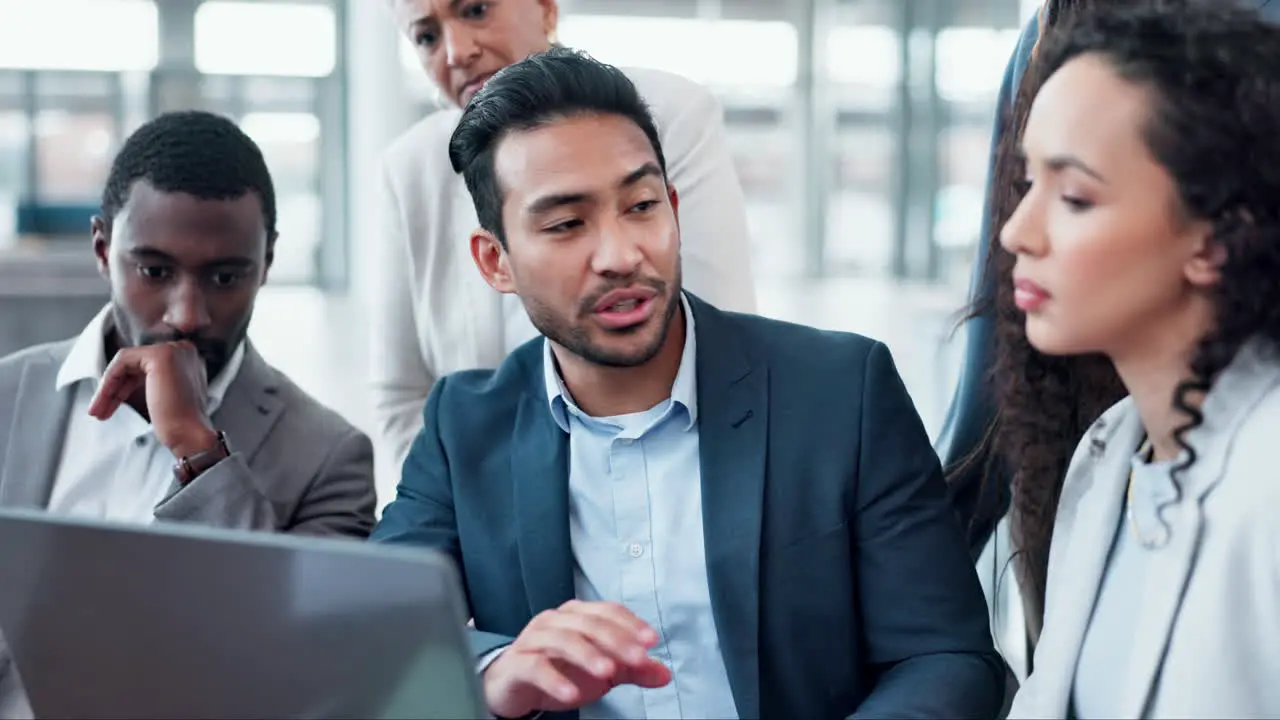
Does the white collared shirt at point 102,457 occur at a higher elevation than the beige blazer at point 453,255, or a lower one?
lower

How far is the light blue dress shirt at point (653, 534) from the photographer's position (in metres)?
1.52

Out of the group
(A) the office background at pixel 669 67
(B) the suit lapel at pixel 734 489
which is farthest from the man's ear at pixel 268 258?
(A) the office background at pixel 669 67

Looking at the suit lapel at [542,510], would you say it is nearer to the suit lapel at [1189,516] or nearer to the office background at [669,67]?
the suit lapel at [1189,516]

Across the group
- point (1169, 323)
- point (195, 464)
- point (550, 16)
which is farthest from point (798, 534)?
point (550, 16)

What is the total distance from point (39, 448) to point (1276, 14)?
63.6 inches

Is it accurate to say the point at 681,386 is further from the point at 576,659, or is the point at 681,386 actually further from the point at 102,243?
the point at 102,243

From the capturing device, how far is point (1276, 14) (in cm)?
155

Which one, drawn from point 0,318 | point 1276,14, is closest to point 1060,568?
point 1276,14

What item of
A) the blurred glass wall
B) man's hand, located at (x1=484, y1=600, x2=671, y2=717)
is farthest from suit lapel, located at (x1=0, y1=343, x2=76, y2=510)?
the blurred glass wall

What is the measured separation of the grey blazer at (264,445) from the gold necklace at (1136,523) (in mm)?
1042

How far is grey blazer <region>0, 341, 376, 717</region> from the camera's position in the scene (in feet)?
6.08

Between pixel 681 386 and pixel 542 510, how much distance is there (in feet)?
0.70

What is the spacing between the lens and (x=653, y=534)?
5.15 ft

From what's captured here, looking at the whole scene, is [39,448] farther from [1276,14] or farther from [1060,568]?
[1276,14]
